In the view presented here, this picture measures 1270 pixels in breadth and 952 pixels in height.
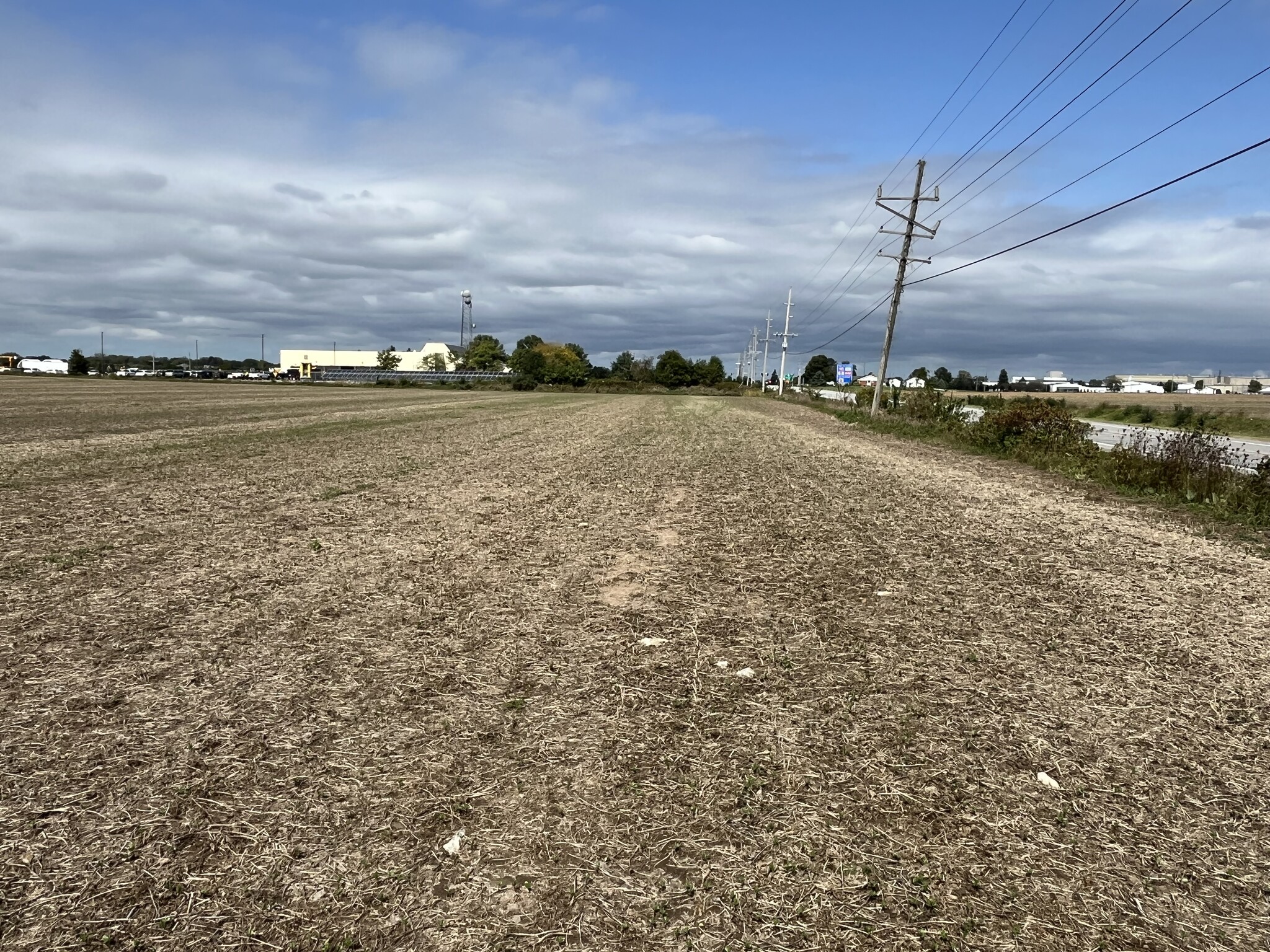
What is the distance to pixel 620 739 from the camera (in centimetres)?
402

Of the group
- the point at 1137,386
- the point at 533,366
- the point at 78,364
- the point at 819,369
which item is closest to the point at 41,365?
the point at 78,364

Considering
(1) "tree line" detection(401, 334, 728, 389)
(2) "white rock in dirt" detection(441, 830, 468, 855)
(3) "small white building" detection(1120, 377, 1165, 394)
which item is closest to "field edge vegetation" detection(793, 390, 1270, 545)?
(2) "white rock in dirt" detection(441, 830, 468, 855)

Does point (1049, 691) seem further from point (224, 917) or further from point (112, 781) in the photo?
point (112, 781)

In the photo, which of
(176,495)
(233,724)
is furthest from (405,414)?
(233,724)

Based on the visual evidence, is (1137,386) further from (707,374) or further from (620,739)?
(620,739)

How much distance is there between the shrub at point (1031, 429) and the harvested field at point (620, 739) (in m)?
11.6

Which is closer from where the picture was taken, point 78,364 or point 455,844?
point 455,844

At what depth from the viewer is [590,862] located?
3.01 m

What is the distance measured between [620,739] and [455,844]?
1128mm

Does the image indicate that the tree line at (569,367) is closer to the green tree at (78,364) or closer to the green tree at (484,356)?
the green tree at (484,356)

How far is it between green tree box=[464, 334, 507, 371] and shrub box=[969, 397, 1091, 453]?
165434 mm

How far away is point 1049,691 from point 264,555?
6764 millimetres

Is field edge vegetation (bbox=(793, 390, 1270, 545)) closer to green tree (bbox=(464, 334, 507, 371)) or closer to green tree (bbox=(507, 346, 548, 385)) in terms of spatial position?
green tree (bbox=(507, 346, 548, 385))

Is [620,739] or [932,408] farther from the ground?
[932,408]
